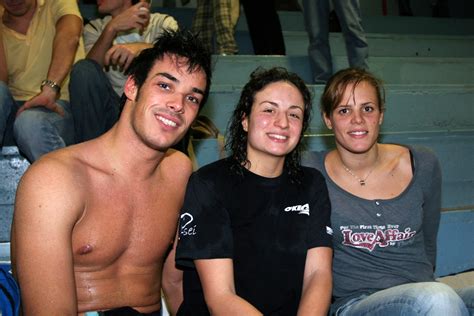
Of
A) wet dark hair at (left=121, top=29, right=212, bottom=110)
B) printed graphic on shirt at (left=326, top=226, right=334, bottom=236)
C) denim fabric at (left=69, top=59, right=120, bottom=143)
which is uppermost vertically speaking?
wet dark hair at (left=121, top=29, right=212, bottom=110)

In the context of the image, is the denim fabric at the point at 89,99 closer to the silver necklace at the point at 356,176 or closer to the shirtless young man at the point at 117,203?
the shirtless young man at the point at 117,203

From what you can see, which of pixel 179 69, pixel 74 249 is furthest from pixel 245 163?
pixel 74 249

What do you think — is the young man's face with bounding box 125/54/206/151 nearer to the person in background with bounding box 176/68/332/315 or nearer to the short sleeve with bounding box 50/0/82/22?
the person in background with bounding box 176/68/332/315

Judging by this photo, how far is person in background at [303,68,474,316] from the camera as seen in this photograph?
1.85m

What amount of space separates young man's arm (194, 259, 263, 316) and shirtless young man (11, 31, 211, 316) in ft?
0.57

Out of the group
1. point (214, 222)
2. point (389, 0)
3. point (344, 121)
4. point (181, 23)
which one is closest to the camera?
point (214, 222)

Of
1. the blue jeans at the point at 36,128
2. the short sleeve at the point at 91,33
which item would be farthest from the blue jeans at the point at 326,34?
the blue jeans at the point at 36,128

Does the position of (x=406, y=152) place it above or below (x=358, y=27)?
below

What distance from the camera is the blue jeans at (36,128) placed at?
7.12ft

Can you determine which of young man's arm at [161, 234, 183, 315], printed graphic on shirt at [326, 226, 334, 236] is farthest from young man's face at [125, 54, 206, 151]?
printed graphic on shirt at [326, 226, 334, 236]

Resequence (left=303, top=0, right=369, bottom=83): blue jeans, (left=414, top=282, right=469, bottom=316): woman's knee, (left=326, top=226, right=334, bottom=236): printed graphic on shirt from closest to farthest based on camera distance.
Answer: (left=414, top=282, right=469, bottom=316): woman's knee → (left=326, top=226, right=334, bottom=236): printed graphic on shirt → (left=303, top=0, right=369, bottom=83): blue jeans

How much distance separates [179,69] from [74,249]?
567mm

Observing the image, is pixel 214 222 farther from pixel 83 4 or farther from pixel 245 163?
pixel 83 4

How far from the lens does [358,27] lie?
3562mm
